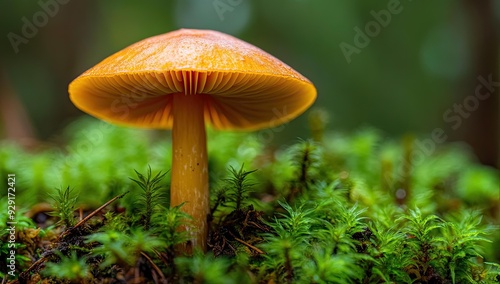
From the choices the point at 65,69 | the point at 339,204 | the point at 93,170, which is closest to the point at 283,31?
the point at 65,69

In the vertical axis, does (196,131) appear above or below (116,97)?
below

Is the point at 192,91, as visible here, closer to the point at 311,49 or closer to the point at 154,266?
the point at 154,266

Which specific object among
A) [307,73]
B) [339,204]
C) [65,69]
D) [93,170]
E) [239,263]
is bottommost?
[239,263]

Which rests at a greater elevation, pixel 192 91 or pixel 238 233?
pixel 192 91

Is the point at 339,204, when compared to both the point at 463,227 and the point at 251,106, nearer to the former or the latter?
the point at 463,227

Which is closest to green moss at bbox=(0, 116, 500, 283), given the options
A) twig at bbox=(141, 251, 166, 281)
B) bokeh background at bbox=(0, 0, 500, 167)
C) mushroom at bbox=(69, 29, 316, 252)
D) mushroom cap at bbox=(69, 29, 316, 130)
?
twig at bbox=(141, 251, 166, 281)

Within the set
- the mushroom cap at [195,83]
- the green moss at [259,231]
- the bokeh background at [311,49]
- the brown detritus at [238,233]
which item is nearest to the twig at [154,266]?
the green moss at [259,231]

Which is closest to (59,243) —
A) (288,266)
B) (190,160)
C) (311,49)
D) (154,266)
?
(154,266)

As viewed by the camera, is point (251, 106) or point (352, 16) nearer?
point (251, 106)

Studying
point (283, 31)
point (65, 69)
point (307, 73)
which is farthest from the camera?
point (307, 73)
